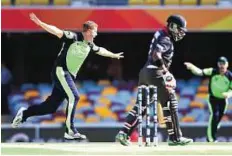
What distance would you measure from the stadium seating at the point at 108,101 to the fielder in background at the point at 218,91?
9.55 feet

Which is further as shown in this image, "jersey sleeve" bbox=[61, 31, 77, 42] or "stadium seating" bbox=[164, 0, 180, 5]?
"stadium seating" bbox=[164, 0, 180, 5]

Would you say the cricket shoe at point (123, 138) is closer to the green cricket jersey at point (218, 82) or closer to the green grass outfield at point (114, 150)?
the green grass outfield at point (114, 150)

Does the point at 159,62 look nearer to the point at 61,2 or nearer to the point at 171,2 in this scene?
the point at 171,2

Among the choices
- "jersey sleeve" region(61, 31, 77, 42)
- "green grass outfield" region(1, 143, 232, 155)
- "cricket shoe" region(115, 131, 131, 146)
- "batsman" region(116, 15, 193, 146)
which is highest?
"jersey sleeve" region(61, 31, 77, 42)

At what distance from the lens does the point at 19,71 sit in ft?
75.7

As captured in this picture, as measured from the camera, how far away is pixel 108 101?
864 inches

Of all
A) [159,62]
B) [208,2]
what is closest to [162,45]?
[159,62]

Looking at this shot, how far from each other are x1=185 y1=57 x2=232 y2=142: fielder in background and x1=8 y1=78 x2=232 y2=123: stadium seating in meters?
2.91

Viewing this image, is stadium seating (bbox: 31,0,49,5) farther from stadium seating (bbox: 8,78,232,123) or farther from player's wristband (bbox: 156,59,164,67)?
player's wristband (bbox: 156,59,164,67)

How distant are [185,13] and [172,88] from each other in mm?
8483

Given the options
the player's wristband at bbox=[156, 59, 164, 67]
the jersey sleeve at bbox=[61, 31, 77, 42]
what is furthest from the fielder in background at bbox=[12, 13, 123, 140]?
the player's wristband at bbox=[156, 59, 164, 67]

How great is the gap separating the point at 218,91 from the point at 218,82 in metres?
0.30

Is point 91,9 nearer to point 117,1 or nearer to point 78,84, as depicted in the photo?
point 117,1

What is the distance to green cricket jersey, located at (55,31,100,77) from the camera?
13.3m
